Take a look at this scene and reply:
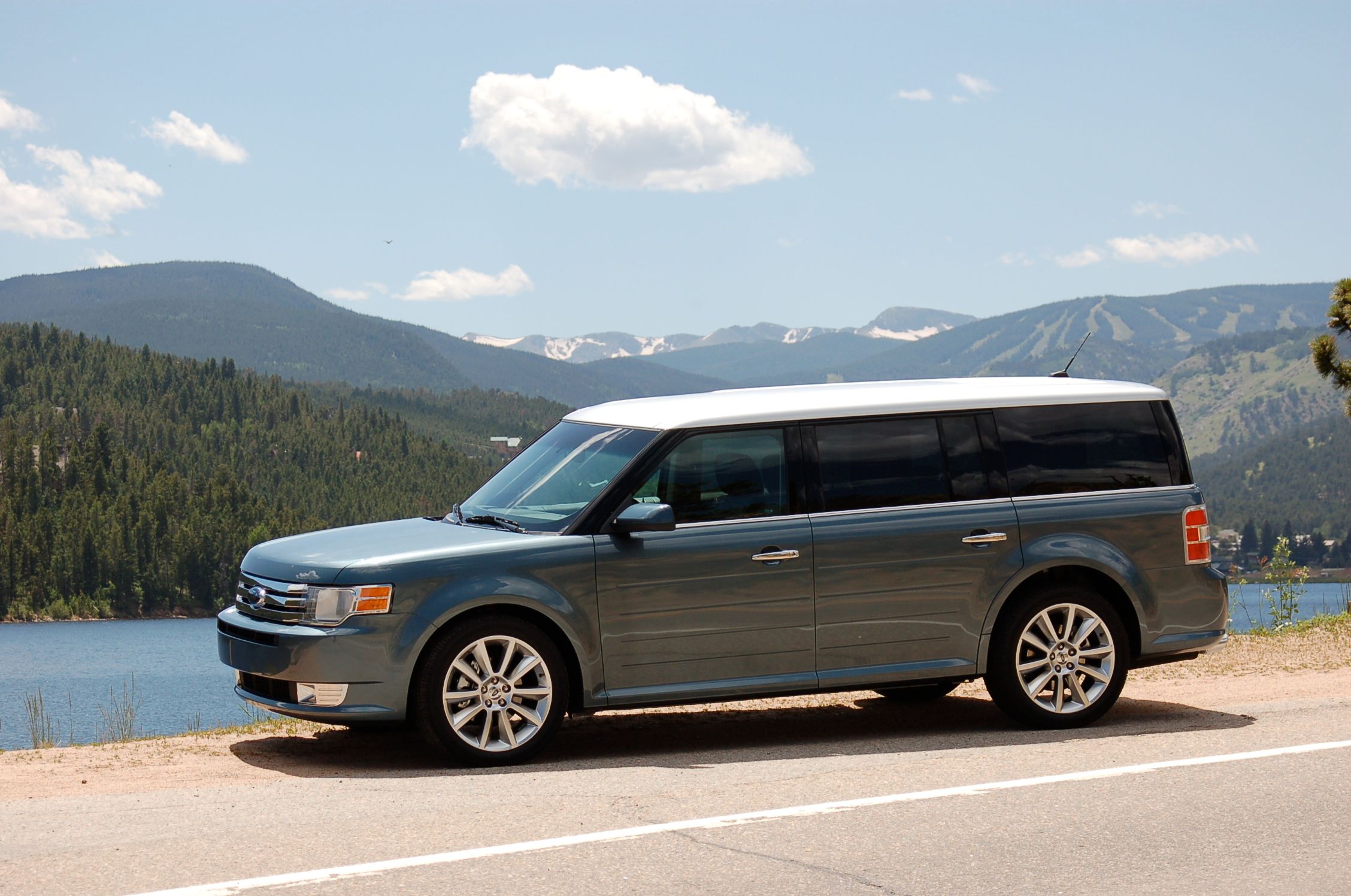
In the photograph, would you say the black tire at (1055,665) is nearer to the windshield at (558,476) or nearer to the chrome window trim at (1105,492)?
the chrome window trim at (1105,492)

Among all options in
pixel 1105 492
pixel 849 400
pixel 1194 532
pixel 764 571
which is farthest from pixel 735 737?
pixel 1194 532

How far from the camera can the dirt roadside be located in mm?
7152

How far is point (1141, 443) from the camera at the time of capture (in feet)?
27.7

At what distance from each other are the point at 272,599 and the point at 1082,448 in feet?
15.4

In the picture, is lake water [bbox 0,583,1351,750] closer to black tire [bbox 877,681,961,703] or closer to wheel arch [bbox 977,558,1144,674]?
black tire [bbox 877,681,961,703]

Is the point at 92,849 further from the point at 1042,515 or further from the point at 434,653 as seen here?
the point at 1042,515

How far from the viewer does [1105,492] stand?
8328 mm

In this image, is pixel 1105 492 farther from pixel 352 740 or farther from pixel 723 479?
pixel 352 740

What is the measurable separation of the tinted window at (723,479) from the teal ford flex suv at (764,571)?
12mm

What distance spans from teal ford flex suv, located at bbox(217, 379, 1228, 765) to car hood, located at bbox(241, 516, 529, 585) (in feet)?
0.07

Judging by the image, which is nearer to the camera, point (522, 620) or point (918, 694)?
point (522, 620)

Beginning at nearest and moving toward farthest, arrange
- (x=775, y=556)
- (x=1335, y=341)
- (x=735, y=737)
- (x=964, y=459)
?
(x=775, y=556) < (x=964, y=459) < (x=735, y=737) < (x=1335, y=341)

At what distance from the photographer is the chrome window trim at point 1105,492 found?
8164 millimetres

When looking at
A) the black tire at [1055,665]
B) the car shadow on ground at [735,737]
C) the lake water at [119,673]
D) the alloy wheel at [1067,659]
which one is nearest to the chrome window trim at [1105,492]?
the black tire at [1055,665]
